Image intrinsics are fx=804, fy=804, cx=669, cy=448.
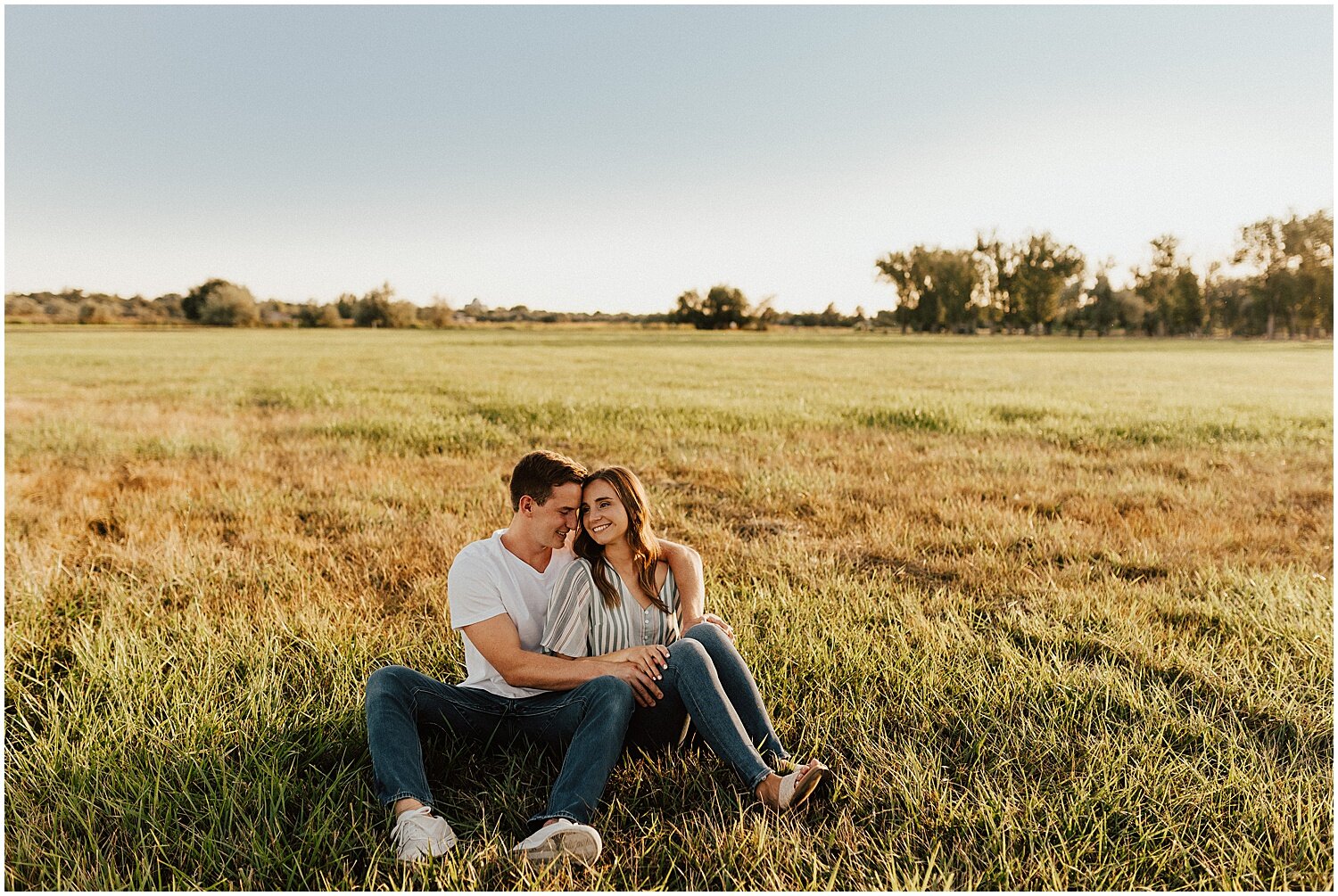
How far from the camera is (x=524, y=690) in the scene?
3.41 meters

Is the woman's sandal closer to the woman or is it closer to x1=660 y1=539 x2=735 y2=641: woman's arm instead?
the woman

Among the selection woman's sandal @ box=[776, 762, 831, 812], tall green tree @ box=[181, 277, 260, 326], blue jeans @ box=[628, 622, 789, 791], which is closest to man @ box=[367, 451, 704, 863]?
blue jeans @ box=[628, 622, 789, 791]

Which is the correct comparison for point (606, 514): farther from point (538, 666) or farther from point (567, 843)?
point (567, 843)

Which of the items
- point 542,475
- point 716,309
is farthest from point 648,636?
point 716,309

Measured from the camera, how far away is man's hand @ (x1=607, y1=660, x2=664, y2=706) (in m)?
3.17

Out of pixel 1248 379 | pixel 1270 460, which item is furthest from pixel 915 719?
pixel 1248 379

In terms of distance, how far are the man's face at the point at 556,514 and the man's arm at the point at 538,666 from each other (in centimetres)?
39

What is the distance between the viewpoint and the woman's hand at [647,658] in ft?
10.5

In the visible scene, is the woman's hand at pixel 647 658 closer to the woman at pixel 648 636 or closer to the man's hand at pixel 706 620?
the woman at pixel 648 636

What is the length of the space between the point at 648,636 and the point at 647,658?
0.93 ft

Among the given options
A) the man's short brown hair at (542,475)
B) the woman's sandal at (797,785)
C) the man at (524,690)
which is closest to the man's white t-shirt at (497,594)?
the man at (524,690)

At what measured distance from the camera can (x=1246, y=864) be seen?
8.91 feet

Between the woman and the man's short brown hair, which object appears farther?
the man's short brown hair

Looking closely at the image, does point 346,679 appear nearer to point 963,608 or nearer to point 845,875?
point 845,875
